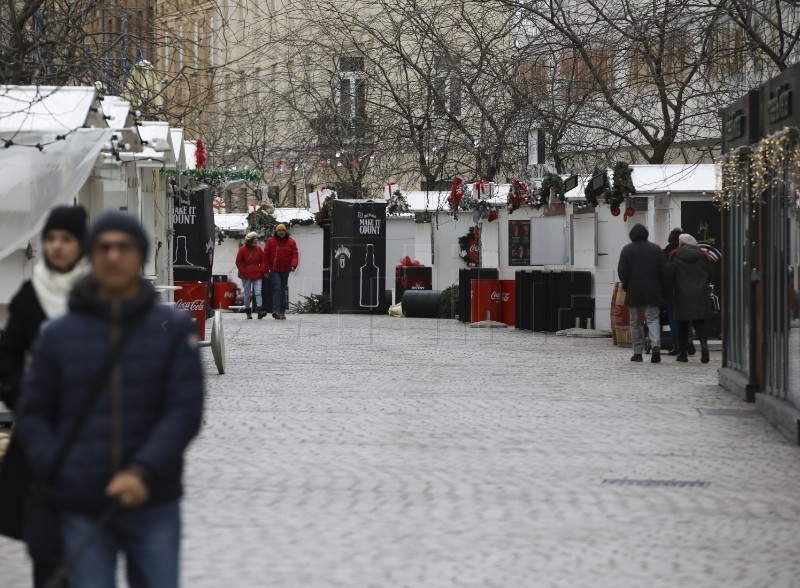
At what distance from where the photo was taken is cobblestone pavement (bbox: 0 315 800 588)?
711 centimetres

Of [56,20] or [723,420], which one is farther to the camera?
[56,20]

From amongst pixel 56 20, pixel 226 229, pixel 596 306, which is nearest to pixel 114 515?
pixel 56 20

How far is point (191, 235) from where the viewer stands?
22.0 meters

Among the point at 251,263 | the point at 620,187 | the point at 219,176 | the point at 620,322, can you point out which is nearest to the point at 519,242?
the point at 620,187

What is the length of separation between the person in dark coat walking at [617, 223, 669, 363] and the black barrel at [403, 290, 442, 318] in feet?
51.3

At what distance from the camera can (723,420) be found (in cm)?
1353

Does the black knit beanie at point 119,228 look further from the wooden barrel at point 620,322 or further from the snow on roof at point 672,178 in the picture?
the snow on roof at point 672,178

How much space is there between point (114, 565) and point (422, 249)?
35.0 m

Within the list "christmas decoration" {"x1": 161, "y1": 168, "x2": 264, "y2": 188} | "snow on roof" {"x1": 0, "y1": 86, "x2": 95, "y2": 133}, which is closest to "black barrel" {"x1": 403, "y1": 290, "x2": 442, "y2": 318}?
"christmas decoration" {"x1": 161, "y1": 168, "x2": 264, "y2": 188}

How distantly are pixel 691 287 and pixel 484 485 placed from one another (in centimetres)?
1125

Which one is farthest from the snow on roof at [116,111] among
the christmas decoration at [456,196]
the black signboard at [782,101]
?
the christmas decoration at [456,196]

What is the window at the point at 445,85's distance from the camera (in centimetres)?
3120

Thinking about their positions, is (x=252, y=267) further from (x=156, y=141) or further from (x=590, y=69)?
(x=156, y=141)

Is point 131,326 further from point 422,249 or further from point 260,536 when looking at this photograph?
point 422,249
